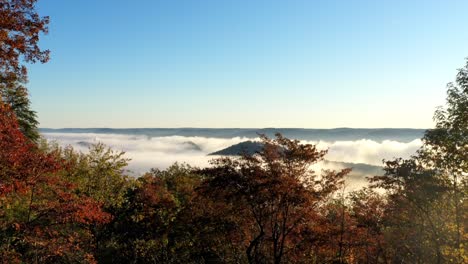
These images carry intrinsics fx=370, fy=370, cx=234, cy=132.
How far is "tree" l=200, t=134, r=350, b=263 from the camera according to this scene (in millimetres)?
19250

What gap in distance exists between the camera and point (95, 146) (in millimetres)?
31297

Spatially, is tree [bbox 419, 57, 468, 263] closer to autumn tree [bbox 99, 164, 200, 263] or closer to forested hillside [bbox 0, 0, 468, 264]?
forested hillside [bbox 0, 0, 468, 264]

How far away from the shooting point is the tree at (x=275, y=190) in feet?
63.2

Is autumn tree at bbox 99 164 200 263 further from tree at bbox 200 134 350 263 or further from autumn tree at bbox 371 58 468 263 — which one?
autumn tree at bbox 371 58 468 263

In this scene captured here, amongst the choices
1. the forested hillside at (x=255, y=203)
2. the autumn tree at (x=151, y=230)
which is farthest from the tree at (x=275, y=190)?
the autumn tree at (x=151, y=230)

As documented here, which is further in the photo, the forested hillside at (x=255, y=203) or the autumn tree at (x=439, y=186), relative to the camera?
the autumn tree at (x=439, y=186)

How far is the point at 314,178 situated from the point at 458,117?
25.2 ft

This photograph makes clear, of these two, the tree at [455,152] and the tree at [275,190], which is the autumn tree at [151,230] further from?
the tree at [455,152]

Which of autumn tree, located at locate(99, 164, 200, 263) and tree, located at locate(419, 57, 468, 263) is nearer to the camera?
tree, located at locate(419, 57, 468, 263)

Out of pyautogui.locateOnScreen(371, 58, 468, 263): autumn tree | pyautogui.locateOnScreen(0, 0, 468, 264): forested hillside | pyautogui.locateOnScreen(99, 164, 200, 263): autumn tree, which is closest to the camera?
pyautogui.locateOnScreen(0, 0, 468, 264): forested hillside

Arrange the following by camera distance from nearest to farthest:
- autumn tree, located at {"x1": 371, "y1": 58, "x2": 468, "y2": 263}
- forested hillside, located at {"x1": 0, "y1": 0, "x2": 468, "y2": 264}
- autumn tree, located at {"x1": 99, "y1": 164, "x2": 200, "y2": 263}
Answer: forested hillside, located at {"x1": 0, "y1": 0, "x2": 468, "y2": 264} → autumn tree, located at {"x1": 371, "y1": 58, "x2": 468, "y2": 263} → autumn tree, located at {"x1": 99, "y1": 164, "x2": 200, "y2": 263}

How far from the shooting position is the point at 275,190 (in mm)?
18875

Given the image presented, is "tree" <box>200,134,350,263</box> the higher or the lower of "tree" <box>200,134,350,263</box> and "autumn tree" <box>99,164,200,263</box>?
the higher

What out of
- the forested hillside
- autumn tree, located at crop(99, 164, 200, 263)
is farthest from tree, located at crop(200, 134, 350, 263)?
autumn tree, located at crop(99, 164, 200, 263)
